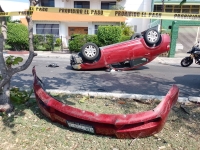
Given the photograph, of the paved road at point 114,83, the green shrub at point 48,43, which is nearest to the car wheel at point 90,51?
the paved road at point 114,83

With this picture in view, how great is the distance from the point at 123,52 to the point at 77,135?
5193 millimetres

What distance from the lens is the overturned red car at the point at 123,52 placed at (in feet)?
24.8

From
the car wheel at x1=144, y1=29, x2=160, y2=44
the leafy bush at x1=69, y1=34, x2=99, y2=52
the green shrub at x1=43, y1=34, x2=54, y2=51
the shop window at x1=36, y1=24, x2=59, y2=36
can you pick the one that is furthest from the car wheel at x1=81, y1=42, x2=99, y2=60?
the shop window at x1=36, y1=24, x2=59, y2=36

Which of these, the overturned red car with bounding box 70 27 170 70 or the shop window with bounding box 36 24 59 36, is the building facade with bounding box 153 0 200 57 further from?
the shop window with bounding box 36 24 59 36

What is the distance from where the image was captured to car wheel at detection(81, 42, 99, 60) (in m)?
7.57

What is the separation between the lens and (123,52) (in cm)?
754

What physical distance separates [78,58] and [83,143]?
18.3 feet

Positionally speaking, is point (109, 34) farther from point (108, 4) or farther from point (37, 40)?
point (108, 4)

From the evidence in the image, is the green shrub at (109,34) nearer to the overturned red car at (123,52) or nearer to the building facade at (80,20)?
the overturned red car at (123,52)

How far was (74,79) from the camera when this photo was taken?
6535 mm

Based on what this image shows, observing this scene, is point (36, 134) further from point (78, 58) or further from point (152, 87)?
point (78, 58)

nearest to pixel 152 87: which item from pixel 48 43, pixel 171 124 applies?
pixel 171 124

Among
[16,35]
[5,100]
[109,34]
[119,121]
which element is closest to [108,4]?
[109,34]

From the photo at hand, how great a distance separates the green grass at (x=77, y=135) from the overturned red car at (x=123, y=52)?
416 centimetres
